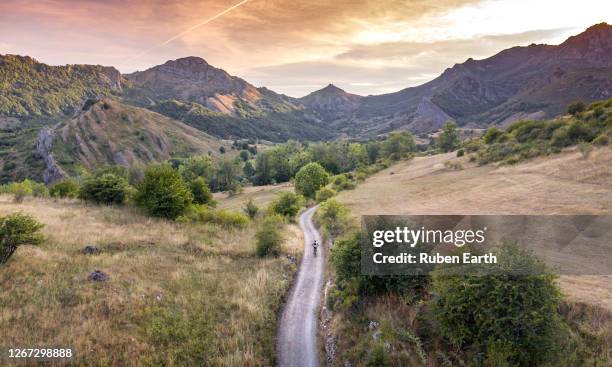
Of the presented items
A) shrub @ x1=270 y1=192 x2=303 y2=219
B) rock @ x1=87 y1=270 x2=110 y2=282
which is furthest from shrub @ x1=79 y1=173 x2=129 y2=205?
rock @ x1=87 y1=270 x2=110 y2=282

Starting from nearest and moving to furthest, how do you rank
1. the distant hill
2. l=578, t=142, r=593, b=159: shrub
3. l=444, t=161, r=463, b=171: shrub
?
l=578, t=142, r=593, b=159: shrub < l=444, t=161, r=463, b=171: shrub < the distant hill

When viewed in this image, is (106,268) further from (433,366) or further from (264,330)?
(433,366)

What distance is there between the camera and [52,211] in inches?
1448

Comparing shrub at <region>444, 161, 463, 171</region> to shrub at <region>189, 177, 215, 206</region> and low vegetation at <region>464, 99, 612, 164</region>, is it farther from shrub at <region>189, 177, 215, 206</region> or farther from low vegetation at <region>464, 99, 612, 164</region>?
shrub at <region>189, 177, 215, 206</region>

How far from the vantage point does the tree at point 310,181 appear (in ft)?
257

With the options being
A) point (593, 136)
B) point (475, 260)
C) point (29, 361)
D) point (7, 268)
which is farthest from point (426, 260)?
point (593, 136)

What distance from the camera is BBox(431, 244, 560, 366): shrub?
10.9 m

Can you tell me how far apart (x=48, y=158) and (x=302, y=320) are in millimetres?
157461

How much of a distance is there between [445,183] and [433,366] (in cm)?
4352

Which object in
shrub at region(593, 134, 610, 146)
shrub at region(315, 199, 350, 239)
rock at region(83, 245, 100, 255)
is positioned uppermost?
shrub at region(593, 134, 610, 146)

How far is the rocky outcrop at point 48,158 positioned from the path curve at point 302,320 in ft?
439

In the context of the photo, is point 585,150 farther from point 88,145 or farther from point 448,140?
point 88,145

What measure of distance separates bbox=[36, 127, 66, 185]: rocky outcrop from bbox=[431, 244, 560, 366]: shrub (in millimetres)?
149587

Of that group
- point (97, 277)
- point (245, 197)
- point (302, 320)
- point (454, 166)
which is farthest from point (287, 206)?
point (97, 277)
